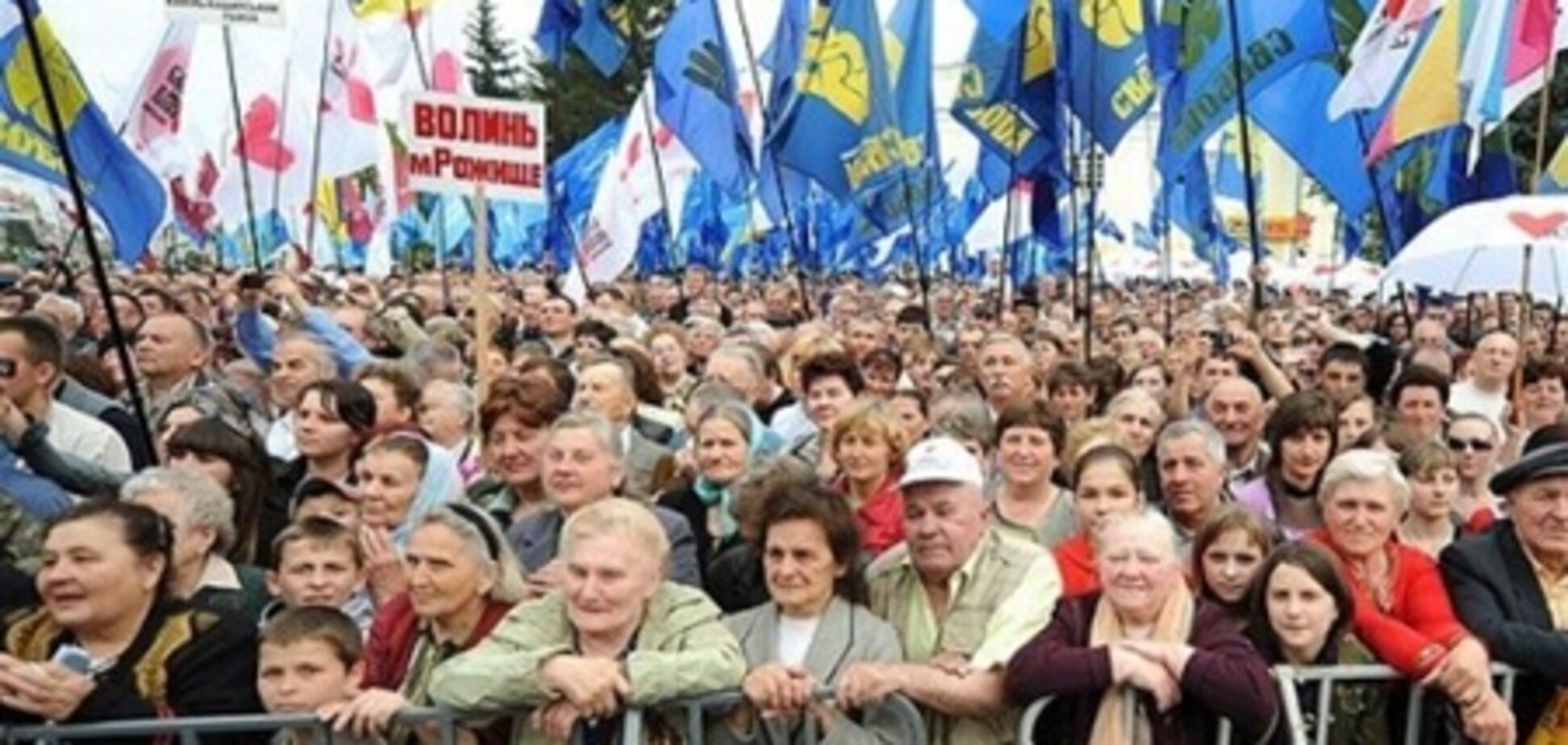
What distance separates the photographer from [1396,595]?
485cm

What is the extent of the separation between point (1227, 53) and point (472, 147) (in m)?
6.56

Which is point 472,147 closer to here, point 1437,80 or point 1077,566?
point 1077,566

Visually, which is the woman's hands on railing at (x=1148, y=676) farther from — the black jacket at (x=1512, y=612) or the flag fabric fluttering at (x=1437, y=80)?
the flag fabric fluttering at (x=1437, y=80)

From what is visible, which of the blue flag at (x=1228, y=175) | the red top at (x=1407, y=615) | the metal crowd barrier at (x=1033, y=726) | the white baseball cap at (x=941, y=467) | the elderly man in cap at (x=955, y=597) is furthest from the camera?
the blue flag at (x=1228, y=175)

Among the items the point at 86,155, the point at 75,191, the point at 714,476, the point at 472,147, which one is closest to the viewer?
the point at 714,476

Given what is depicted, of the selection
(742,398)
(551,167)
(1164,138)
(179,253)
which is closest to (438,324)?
(742,398)

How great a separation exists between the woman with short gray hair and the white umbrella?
5656mm

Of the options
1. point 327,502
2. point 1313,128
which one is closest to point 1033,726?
point 327,502

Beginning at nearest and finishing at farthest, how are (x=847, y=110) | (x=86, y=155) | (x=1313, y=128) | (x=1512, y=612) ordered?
(x=1512, y=612), (x=86, y=155), (x=847, y=110), (x=1313, y=128)

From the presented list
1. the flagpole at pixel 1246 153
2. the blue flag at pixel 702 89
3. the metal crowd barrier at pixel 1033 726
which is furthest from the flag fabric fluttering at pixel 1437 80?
the metal crowd barrier at pixel 1033 726

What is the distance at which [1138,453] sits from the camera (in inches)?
288

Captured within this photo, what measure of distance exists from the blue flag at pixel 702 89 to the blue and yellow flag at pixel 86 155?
670 centimetres

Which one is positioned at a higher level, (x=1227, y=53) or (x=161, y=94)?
(x=161, y=94)

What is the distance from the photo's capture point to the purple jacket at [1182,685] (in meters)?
4.16
